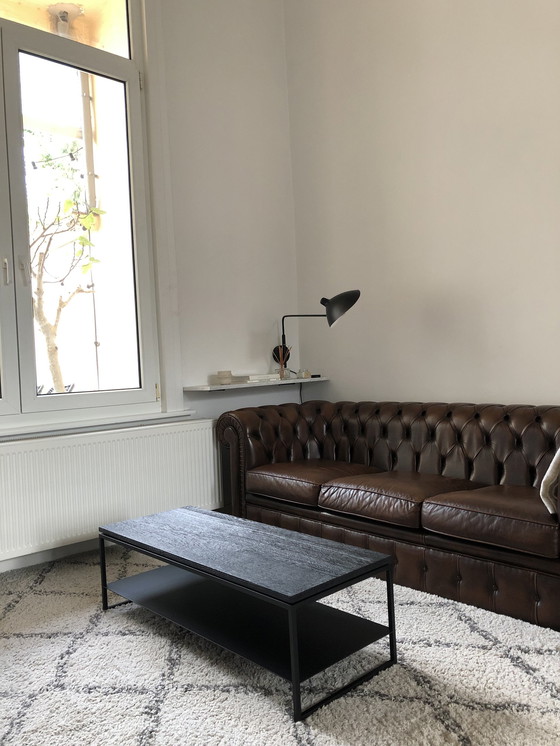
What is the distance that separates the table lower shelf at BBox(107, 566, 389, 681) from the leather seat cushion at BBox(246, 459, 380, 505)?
82 centimetres

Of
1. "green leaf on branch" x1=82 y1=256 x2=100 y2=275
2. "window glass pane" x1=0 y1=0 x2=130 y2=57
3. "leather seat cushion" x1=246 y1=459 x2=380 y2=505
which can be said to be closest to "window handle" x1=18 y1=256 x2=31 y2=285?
"green leaf on branch" x1=82 y1=256 x2=100 y2=275

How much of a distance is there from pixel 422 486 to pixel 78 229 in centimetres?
242

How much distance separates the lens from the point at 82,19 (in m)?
3.79

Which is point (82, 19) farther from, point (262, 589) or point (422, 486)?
point (262, 589)

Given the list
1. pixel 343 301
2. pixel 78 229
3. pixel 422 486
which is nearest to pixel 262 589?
pixel 422 486

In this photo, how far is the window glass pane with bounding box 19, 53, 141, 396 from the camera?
140 inches

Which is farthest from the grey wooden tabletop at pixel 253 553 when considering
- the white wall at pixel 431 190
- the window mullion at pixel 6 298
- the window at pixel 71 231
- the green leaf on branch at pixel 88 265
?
the white wall at pixel 431 190

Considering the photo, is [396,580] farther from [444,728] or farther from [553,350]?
[553,350]

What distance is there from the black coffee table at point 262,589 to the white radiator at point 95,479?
723 mm

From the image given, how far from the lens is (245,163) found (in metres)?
4.55

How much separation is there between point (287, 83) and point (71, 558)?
367 cm

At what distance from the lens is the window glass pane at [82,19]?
11.6ft

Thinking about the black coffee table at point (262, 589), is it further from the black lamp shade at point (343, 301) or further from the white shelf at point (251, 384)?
the black lamp shade at point (343, 301)

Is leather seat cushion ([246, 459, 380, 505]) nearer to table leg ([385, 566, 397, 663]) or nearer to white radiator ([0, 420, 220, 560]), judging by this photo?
white radiator ([0, 420, 220, 560])
